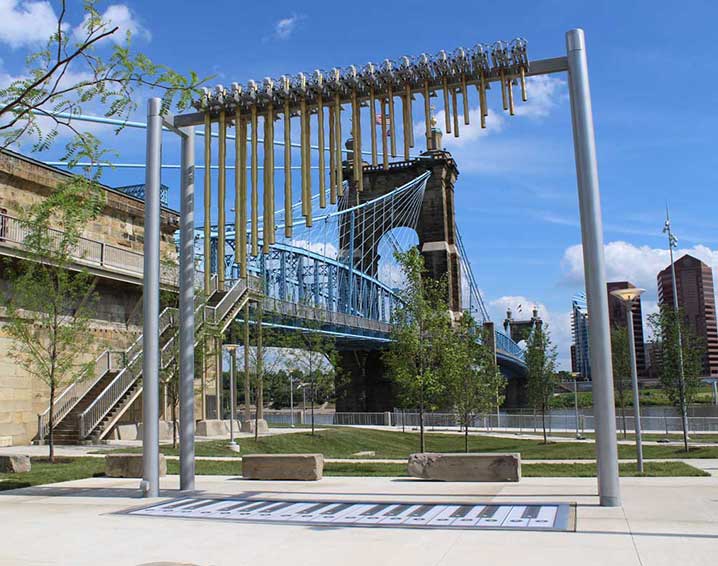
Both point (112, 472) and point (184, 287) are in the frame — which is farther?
point (112, 472)

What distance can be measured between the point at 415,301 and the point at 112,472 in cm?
1297

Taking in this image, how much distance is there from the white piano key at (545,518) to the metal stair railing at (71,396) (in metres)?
19.9

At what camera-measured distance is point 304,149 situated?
13078 mm

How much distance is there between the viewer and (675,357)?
3209cm

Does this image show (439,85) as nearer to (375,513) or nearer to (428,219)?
(375,513)

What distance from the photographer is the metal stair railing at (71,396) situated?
27609mm

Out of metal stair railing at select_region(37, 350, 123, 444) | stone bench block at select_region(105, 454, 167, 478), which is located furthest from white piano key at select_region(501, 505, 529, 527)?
metal stair railing at select_region(37, 350, 123, 444)

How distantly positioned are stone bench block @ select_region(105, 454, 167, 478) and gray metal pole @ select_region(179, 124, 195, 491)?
3.45m

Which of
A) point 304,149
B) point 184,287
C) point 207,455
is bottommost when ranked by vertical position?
point 207,455

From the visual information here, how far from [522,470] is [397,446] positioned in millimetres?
23274

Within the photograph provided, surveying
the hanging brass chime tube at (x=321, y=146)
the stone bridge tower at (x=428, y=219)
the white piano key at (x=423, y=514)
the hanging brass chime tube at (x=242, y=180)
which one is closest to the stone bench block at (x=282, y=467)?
the hanging brass chime tube at (x=242, y=180)

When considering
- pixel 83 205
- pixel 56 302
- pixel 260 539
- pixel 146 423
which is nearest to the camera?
pixel 260 539

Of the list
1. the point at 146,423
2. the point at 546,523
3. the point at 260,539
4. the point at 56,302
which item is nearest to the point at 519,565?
the point at 546,523

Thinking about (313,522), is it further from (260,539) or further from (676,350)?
(676,350)
